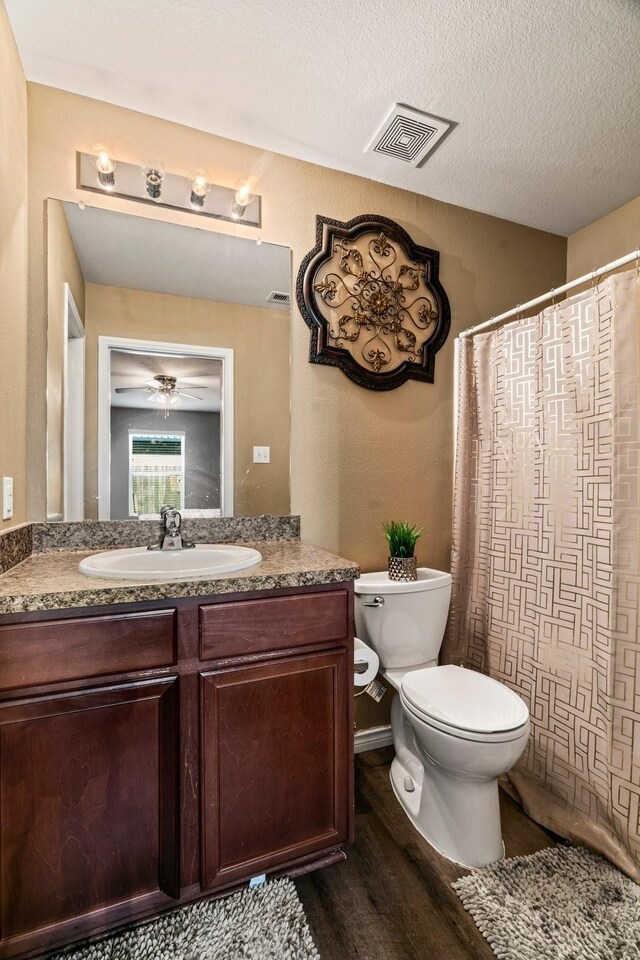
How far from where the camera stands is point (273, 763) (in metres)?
1.31

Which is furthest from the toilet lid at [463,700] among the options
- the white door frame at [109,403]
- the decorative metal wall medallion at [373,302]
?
the decorative metal wall medallion at [373,302]

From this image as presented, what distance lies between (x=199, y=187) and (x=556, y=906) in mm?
2562

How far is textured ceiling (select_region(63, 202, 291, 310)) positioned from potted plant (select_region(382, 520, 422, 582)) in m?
1.04

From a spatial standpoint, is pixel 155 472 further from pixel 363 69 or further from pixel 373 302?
pixel 363 69

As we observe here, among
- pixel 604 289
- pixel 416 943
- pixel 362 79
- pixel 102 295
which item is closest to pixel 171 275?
pixel 102 295

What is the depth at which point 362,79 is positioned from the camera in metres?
1.55

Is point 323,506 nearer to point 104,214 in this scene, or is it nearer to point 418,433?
point 418,433

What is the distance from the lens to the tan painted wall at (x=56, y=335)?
1587 mm

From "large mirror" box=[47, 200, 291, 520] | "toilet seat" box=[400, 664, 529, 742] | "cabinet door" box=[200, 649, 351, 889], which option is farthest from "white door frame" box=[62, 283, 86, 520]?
"toilet seat" box=[400, 664, 529, 742]

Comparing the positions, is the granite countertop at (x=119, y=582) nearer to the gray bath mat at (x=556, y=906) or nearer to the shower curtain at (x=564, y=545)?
the shower curtain at (x=564, y=545)

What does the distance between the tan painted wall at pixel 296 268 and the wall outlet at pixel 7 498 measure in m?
0.18

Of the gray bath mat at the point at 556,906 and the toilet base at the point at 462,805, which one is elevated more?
the toilet base at the point at 462,805

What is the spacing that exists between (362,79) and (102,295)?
1153 mm

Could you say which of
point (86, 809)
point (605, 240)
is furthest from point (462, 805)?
point (605, 240)
